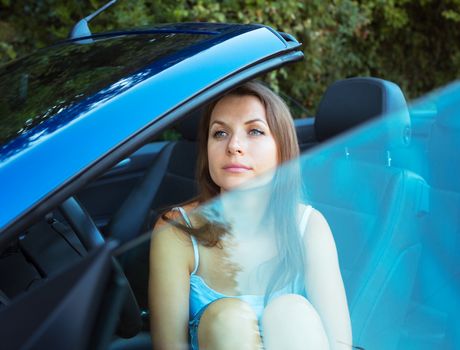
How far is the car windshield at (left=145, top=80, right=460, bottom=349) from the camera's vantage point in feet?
4.36

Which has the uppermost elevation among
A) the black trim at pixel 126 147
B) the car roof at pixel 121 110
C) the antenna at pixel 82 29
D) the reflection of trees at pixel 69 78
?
the antenna at pixel 82 29

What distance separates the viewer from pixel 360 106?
6.63 feet

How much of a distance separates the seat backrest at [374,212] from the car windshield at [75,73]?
0.49 meters

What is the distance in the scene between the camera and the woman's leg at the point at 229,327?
1.13m

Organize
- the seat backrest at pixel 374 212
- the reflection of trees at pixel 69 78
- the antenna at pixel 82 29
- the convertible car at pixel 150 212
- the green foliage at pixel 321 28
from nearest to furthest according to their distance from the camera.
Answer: the convertible car at pixel 150 212
the reflection of trees at pixel 69 78
the seat backrest at pixel 374 212
the antenna at pixel 82 29
the green foliage at pixel 321 28

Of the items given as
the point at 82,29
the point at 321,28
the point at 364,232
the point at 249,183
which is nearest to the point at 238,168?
the point at 249,183

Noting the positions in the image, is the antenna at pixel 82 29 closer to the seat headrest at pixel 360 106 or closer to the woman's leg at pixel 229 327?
the seat headrest at pixel 360 106

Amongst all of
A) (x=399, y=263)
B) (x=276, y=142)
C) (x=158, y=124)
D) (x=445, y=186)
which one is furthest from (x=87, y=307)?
(x=445, y=186)

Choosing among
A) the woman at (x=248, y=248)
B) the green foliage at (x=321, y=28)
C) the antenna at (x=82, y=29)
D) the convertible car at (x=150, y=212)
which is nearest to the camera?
the convertible car at (x=150, y=212)

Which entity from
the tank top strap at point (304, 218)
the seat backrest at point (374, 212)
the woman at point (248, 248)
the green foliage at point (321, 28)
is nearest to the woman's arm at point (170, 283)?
the woman at point (248, 248)

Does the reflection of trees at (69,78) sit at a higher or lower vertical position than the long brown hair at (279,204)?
higher

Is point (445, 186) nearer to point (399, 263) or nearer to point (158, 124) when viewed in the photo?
point (399, 263)

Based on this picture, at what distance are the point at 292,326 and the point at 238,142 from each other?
426mm

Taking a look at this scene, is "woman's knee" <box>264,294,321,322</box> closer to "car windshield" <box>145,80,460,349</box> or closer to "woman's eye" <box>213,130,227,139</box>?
"car windshield" <box>145,80,460,349</box>
